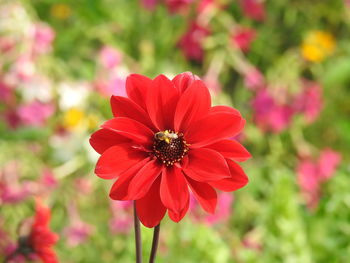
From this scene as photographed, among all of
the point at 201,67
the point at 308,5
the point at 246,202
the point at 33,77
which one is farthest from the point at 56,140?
the point at 308,5

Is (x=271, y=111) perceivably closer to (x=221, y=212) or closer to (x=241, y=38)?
(x=241, y=38)

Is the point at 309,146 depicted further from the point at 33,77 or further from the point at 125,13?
the point at 33,77

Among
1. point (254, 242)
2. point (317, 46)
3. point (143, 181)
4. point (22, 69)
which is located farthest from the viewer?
point (317, 46)

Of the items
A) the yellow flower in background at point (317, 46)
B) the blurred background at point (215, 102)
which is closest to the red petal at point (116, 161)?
the blurred background at point (215, 102)

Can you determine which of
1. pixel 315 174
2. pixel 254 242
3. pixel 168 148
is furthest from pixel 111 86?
pixel 168 148

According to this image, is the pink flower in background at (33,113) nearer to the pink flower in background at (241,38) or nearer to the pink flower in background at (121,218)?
the pink flower in background at (121,218)

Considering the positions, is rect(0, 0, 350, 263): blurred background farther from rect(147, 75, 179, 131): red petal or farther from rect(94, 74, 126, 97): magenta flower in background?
rect(147, 75, 179, 131): red petal
